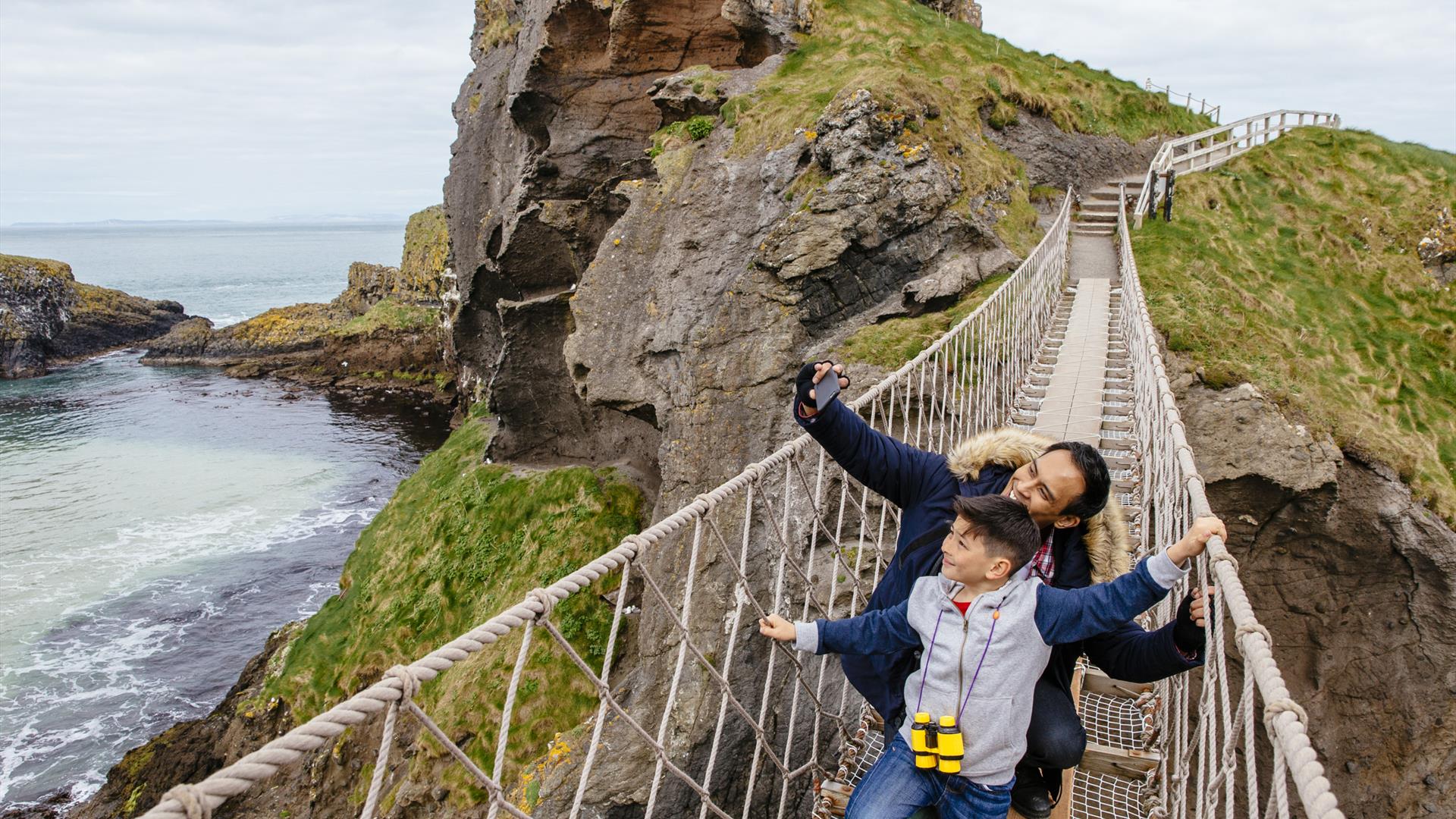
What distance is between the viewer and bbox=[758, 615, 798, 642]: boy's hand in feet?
8.14

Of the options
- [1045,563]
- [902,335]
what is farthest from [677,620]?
[902,335]

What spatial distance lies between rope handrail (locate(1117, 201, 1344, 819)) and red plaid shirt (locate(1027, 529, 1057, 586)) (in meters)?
0.42

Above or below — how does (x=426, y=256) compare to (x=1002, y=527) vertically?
above

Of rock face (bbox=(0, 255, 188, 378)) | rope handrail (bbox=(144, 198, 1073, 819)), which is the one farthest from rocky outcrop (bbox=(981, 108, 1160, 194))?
rock face (bbox=(0, 255, 188, 378))

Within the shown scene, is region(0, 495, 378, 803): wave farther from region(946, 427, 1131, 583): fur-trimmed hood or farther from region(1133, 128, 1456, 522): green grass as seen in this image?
region(1133, 128, 1456, 522): green grass

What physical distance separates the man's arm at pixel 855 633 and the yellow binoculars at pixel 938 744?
0.76 feet

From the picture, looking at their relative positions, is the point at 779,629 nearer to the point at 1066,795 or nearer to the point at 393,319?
the point at 1066,795

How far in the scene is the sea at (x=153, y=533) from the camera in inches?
579

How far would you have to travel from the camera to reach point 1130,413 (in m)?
6.19

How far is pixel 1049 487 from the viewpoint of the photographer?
8.18ft

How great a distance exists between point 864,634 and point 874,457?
2.25 feet

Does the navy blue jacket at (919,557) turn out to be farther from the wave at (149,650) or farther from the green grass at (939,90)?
the wave at (149,650)

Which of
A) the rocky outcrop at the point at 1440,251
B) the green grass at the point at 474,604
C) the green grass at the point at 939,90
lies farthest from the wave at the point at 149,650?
the rocky outcrop at the point at 1440,251

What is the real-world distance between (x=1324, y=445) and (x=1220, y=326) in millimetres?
2146
